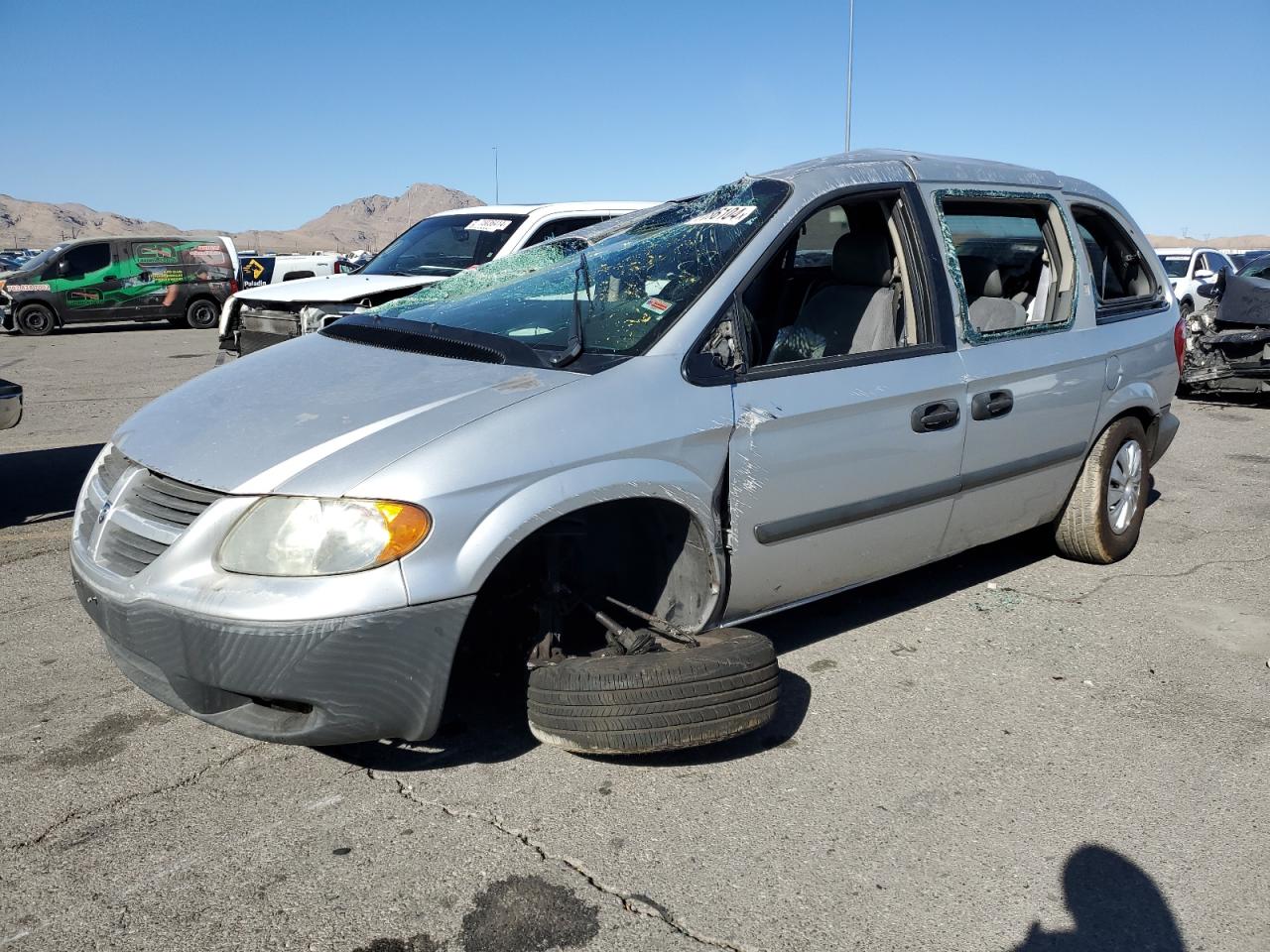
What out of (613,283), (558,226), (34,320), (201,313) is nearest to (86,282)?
(34,320)

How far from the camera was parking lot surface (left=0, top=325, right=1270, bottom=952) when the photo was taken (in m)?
2.48

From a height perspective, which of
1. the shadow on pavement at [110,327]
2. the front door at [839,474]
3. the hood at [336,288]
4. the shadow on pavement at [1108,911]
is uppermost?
the hood at [336,288]

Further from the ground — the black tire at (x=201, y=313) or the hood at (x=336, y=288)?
the hood at (x=336, y=288)

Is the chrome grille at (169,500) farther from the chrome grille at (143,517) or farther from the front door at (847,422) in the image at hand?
the front door at (847,422)

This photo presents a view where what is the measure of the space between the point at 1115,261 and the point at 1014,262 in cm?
79

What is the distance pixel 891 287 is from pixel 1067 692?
5.23ft

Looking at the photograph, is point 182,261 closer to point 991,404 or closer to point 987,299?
point 987,299

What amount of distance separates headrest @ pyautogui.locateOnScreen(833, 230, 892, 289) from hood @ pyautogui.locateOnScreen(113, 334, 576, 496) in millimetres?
1573

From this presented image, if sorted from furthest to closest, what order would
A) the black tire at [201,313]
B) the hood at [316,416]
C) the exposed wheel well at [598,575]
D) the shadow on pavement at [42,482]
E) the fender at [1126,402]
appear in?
the black tire at [201,313], the shadow on pavement at [42,482], the fender at [1126,402], the exposed wheel well at [598,575], the hood at [316,416]

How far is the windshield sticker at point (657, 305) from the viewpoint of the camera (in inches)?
132

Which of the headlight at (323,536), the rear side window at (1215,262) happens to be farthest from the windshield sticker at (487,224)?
the rear side window at (1215,262)

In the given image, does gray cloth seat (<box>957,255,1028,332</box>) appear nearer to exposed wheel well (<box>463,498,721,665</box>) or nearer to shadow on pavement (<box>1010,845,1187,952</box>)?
exposed wheel well (<box>463,498,721,665</box>)

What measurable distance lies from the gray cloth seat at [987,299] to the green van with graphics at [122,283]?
17845 mm

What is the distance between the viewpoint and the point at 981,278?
4.64 metres
